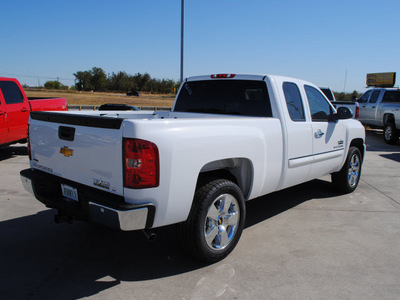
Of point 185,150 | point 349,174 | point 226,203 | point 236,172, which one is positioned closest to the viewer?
point 185,150

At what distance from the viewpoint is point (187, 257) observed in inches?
142

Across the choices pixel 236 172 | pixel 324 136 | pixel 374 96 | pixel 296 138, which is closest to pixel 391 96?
pixel 374 96

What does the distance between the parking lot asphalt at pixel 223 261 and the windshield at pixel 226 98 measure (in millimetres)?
1504

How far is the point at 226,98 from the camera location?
15.4 feet

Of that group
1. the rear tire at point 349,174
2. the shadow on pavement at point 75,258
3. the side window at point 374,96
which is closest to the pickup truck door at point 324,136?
the rear tire at point 349,174

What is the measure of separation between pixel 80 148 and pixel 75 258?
1.23 meters

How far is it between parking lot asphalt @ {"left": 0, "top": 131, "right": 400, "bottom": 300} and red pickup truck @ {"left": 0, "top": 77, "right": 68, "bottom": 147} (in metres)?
A: 3.49

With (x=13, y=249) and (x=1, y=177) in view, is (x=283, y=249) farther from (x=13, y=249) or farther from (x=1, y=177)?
(x=1, y=177)

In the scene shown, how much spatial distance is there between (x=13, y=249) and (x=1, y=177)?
3.62 m

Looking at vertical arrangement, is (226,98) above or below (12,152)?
above

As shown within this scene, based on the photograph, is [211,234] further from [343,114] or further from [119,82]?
[119,82]

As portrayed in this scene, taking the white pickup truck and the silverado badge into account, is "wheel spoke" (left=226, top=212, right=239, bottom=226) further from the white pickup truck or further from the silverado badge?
the silverado badge

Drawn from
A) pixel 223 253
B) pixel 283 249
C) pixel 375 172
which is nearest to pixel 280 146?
pixel 283 249

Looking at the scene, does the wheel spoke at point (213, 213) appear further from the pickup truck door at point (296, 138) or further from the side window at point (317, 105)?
the side window at point (317, 105)
